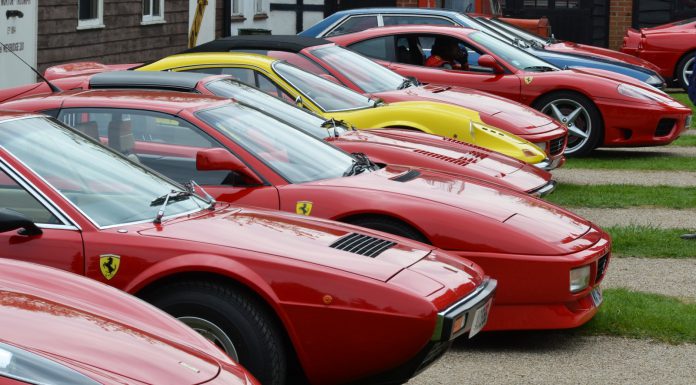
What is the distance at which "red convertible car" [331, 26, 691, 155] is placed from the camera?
47.3 ft

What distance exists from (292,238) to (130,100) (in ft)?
5.89

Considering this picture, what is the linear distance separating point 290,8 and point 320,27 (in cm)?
1126

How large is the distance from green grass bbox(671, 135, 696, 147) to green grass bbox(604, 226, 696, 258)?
596 cm

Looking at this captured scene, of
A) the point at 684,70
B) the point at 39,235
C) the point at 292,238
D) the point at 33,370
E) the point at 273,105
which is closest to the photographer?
the point at 33,370

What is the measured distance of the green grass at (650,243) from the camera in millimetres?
9596

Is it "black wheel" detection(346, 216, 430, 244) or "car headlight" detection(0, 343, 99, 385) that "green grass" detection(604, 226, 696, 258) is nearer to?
"black wheel" detection(346, 216, 430, 244)

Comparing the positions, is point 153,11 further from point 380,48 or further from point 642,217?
point 642,217

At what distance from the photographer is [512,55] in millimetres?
15109

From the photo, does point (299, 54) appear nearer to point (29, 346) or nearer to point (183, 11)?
point (29, 346)

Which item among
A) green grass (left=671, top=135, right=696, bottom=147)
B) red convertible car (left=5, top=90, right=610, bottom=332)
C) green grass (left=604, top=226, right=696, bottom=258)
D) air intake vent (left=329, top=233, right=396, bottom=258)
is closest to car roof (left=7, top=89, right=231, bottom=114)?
red convertible car (left=5, top=90, right=610, bottom=332)

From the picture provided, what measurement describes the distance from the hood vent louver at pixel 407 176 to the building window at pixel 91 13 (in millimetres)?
11614

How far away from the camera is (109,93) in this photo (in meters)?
7.35

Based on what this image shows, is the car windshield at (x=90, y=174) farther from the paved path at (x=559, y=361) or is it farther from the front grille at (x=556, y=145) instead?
the front grille at (x=556, y=145)

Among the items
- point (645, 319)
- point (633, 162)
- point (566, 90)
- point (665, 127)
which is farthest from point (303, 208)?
point (633, 162)
